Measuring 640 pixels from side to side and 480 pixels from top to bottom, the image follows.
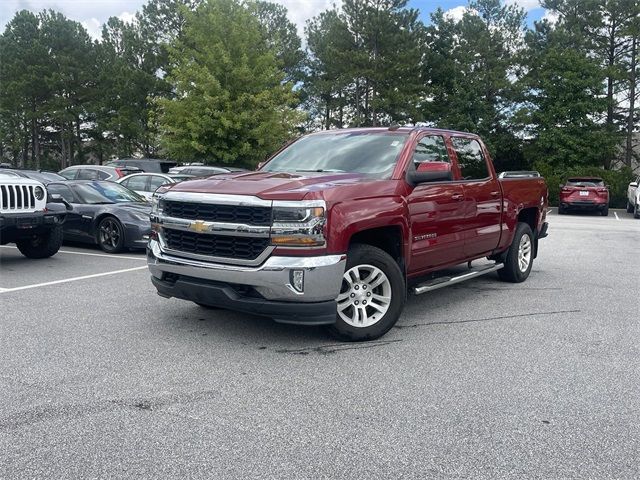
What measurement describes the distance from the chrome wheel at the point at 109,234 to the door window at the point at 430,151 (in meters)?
6.37

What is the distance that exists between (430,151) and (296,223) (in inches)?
A: 88.0

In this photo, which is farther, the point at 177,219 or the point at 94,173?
the point at 94,173

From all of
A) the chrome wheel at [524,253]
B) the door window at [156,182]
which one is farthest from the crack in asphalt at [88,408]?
the door window at [156,182]

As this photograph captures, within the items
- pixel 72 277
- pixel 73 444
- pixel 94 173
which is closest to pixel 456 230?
pixel 73 444

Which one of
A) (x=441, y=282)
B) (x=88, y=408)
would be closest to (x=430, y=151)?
(x=441, y=282)

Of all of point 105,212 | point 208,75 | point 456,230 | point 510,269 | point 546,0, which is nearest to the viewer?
point 456,230

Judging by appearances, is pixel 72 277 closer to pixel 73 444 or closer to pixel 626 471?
pixel 73 444

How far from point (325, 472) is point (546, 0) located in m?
44.8

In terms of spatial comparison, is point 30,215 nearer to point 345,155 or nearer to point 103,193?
point 103,193

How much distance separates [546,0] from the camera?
41.1 metres

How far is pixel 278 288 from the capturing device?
465 cm

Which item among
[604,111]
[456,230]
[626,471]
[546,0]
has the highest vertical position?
[546,0]

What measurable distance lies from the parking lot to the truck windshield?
1581mm

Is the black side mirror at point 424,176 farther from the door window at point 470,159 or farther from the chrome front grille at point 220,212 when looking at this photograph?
the chrome front grille at point 220,212
